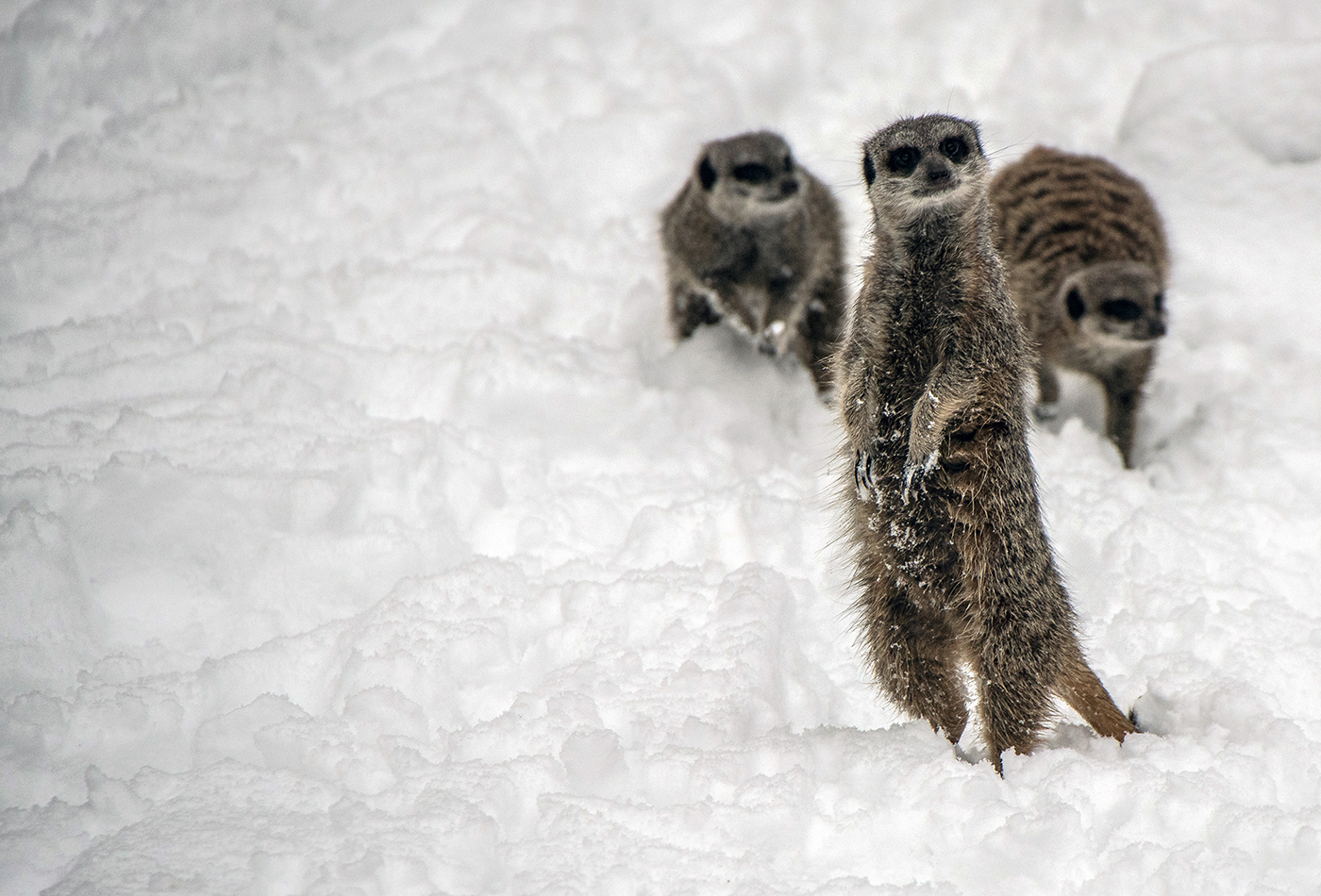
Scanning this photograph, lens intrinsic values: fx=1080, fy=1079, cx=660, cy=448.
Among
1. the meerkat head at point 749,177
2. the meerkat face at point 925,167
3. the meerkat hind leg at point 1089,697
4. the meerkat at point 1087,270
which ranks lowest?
the meerkat at point 1087,270

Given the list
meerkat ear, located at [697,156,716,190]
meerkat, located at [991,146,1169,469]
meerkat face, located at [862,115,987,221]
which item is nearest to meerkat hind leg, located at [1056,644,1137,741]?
meerkat face, located at [862,115,987,221]

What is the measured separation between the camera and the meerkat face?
9.42 ft

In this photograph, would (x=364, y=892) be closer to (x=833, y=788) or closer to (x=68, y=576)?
(x=833, y=788)

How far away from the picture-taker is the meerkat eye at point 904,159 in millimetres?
2939

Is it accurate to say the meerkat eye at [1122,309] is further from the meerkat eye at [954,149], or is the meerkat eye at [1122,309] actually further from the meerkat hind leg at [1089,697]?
the meerkat hind leg at [1089,697]

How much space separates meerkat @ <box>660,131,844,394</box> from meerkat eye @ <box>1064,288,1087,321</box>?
1.01 m

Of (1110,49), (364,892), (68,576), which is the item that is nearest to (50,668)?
(68,576)

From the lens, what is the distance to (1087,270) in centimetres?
488

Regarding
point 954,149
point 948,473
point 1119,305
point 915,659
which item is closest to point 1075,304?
point 1119,305

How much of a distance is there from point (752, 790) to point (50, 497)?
228 centimetres

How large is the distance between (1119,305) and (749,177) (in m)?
1.67

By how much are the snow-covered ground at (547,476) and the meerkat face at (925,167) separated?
1.23m

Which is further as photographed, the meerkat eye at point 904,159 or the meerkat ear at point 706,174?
the meerkat ear at point 706,174

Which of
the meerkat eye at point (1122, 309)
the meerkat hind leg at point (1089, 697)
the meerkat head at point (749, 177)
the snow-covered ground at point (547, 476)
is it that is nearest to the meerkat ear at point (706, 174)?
the meerkat head at point (749, 177)
